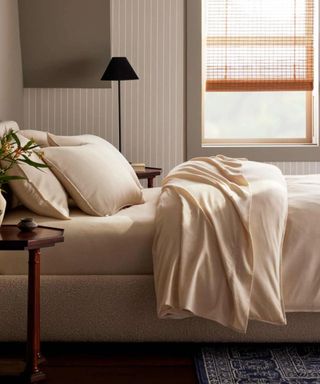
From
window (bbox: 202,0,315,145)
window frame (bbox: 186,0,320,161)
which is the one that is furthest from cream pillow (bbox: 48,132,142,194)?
window (bbox: 202,0,315,145)

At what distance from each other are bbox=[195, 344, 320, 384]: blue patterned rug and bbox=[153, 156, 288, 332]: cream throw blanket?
180 mm

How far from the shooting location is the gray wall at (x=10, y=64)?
21.4 ft

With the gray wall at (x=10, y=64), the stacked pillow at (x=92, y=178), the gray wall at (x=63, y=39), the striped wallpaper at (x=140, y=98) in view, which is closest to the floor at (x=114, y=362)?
the stacked pillow at (x=92, y=178)

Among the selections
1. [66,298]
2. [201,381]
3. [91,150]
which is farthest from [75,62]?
[201,381]

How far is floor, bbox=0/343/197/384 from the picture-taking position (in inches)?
145

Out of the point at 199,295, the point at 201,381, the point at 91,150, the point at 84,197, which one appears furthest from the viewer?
the point at 91,150

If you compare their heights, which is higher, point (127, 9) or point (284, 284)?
point (127, 9)

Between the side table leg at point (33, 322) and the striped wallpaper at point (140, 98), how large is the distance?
3.95m

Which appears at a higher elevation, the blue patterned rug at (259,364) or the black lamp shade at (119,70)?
the black lamp shade at (119,70)

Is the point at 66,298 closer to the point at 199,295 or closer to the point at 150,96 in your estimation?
the point at 199,295

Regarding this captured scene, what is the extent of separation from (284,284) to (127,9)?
3.96 meters

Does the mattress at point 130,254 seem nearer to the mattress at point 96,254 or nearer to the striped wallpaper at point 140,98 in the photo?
the mattress at point 96,254

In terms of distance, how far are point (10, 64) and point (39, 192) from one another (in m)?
2.89

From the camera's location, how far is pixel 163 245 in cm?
392
